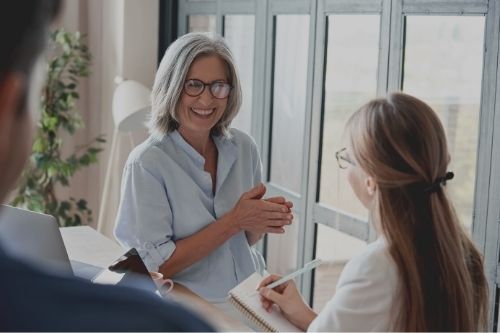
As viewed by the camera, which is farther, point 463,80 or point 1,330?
point 463,80

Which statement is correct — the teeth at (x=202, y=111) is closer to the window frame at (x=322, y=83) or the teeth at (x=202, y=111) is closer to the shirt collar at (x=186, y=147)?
the shirt collar at (x=186, y=147)

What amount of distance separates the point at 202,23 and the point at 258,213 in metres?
2.17

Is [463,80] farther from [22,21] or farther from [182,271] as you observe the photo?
[22,21]

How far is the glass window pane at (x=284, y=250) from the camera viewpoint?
3.39 metres

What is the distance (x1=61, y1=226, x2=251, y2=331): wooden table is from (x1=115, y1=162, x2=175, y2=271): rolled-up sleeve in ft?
0.38

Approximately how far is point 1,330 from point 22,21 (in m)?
0.13

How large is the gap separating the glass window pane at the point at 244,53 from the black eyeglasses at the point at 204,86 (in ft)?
4.19

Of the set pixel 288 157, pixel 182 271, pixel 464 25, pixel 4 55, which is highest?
pixel 464 25

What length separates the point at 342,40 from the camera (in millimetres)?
3018

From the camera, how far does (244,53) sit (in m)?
3.75

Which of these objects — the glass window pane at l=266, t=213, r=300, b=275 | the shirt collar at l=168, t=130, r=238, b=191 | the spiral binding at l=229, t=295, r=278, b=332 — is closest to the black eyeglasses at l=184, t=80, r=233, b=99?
the shirt collar at l=168, t=130, r=238, b=191

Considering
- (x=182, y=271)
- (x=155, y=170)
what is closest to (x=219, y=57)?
(x=155, y=170)

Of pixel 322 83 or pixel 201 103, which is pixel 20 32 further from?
pixel 322 83

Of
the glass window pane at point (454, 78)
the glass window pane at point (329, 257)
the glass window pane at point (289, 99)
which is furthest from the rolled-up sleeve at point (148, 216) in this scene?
the glass window pane at point (289, 99)
